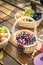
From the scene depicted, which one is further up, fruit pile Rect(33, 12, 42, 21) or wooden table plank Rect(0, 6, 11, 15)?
fruit pile Rect(33, 12, 42, 21)

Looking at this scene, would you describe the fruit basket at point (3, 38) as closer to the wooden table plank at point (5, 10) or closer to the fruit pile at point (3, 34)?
the fruit pile at point (3, 34)

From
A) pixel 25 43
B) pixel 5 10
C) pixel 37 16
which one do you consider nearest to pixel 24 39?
pixel 25 43

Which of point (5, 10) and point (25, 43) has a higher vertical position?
point (25, 43)

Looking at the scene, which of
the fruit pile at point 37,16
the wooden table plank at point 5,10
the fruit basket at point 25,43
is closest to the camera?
the fruit basket at point 25,43

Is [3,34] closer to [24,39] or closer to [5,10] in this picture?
[24,39]

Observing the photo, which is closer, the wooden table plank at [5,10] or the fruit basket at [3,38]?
the fruit basket at [3,38]

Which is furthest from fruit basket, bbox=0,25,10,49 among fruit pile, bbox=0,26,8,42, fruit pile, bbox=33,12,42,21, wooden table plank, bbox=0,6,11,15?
wooden table plank, bbox=0,6,11,15

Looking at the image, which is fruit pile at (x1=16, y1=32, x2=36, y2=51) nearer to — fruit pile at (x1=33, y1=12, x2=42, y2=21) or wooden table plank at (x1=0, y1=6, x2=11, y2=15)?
fruit pile at (x1=33, y1=12, x2=42, y2=21)

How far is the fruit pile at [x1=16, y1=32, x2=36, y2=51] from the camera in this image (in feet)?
4.33

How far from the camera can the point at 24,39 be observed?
138 centimetres

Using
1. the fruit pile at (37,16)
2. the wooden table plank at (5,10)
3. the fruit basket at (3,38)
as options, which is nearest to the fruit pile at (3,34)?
the fruit basket at (3,38)

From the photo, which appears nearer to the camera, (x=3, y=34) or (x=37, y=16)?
(x=3, y=34)

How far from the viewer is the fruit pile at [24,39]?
1.32 meters

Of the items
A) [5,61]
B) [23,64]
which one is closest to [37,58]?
[23,64]
